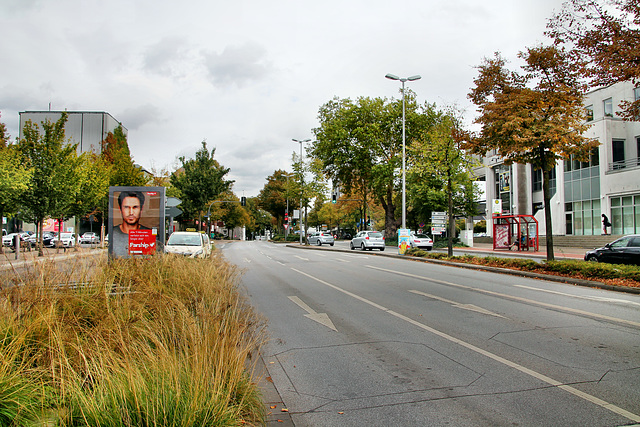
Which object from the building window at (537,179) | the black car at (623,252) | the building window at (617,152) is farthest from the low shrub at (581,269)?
the building window at (537,179)

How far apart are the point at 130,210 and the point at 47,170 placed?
567 inches

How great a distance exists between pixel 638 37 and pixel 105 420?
14.1m

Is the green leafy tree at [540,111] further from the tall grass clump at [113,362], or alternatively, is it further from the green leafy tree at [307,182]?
the green leafy tree at [307,182]

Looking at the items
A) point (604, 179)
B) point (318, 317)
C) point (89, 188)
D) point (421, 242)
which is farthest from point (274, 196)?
point (318, 317)

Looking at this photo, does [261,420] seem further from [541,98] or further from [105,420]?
[541,98]

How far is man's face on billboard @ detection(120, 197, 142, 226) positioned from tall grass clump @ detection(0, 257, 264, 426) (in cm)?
1110

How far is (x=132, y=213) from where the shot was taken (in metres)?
17.1

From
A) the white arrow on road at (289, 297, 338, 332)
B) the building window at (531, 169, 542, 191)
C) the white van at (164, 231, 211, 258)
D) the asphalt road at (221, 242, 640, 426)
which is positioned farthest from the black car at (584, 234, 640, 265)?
the building window at (531, 169, 542, 191)

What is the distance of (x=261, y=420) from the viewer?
145 inches

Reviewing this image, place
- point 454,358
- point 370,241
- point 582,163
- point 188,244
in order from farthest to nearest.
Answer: point 582,163, point 370,241, point 188,244, point 454,358

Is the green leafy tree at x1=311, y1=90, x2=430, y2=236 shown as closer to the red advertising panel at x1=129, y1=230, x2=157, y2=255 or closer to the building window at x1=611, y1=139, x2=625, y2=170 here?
the building window at x1=611, y1=139, x2=625, y2=170

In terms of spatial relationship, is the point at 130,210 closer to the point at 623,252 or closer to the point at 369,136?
→ the point at 623,252

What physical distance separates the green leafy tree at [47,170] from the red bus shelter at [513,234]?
30.9 m

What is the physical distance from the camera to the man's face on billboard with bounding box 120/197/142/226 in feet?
56.0
